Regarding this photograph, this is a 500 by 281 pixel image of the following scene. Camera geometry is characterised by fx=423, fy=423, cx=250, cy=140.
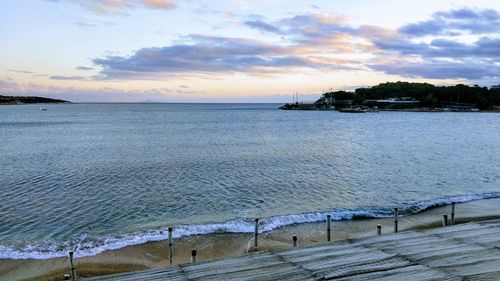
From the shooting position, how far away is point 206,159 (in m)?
47.2

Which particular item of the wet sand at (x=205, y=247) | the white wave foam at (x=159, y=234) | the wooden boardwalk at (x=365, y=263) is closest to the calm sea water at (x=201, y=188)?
the white wave foam at (x=159, y=234)

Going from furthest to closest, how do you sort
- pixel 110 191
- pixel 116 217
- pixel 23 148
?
pixel 23 148 → pixel 110 191 → pixel 116 217

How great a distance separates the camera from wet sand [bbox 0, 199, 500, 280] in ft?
53.3

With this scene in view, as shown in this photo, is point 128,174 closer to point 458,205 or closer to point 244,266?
point 458,205

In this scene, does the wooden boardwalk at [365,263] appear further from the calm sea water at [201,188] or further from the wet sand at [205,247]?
the calm sea water at [201,188]

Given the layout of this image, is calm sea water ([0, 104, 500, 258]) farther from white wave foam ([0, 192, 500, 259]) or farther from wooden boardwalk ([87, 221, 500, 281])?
wooden boardwalk ([87, 221, 500, 281])

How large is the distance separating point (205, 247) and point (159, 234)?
2891 millimetres

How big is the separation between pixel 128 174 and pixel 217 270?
32.8 meters

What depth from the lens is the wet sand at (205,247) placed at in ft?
53.3

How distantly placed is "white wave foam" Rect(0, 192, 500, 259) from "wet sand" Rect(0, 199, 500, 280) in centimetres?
52

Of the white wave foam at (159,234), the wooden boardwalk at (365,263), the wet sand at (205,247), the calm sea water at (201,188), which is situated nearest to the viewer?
the wooden boardwalk at (365,263)

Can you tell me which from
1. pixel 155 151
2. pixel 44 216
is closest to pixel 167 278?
pixel 44 216

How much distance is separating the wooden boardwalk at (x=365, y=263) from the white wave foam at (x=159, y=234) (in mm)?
13247

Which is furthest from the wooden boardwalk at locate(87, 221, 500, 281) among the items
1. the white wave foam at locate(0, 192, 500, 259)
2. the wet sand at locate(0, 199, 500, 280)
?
the white wave foam at locate(0, 192, 500, 259)
